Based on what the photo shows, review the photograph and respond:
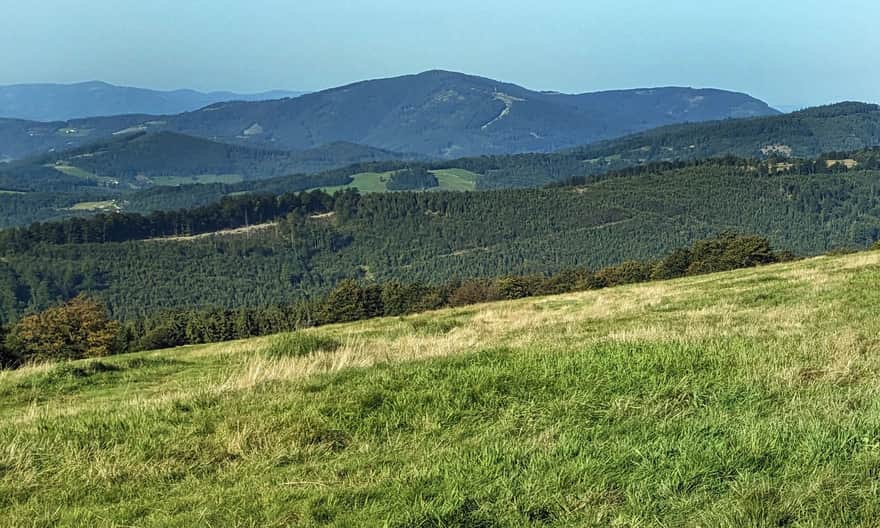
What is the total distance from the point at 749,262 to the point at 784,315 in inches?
2052

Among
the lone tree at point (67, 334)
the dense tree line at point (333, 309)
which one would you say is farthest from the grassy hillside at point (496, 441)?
the dense tree line at point (333, 309)

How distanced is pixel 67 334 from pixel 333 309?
32.1 metres

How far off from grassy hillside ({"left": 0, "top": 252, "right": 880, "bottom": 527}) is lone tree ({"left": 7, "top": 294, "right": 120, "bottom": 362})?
41.2 m

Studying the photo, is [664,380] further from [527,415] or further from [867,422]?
[867,422]

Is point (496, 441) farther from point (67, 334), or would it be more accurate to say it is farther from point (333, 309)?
point (333, 309)

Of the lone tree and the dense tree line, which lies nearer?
the lone tree

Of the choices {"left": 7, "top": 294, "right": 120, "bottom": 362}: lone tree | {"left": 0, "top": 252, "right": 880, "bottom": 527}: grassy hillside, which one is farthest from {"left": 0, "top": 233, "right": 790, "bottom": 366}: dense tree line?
{"left": 0, "top": 252, "right": 880, "bottom": 527}: grassy hillside

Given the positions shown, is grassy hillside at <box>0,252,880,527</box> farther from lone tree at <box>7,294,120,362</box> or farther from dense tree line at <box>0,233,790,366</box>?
dense tree line at <box>0,233,790,366</box>

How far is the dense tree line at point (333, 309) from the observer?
5066cm

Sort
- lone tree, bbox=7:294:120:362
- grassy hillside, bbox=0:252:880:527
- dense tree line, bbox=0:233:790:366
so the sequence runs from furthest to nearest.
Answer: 1. dense tree line, bbox=0:233:790:366
2. lone tree, bbox=7:294:120:362
3. grassy hillside, bbox=0:252:880:527

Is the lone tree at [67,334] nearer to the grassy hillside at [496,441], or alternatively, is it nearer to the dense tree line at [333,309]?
the dense tree line at [333,309]

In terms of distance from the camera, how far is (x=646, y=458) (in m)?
5.85

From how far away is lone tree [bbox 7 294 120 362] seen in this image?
158ft

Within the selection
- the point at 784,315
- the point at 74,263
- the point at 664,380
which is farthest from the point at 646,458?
the point at 74,263
